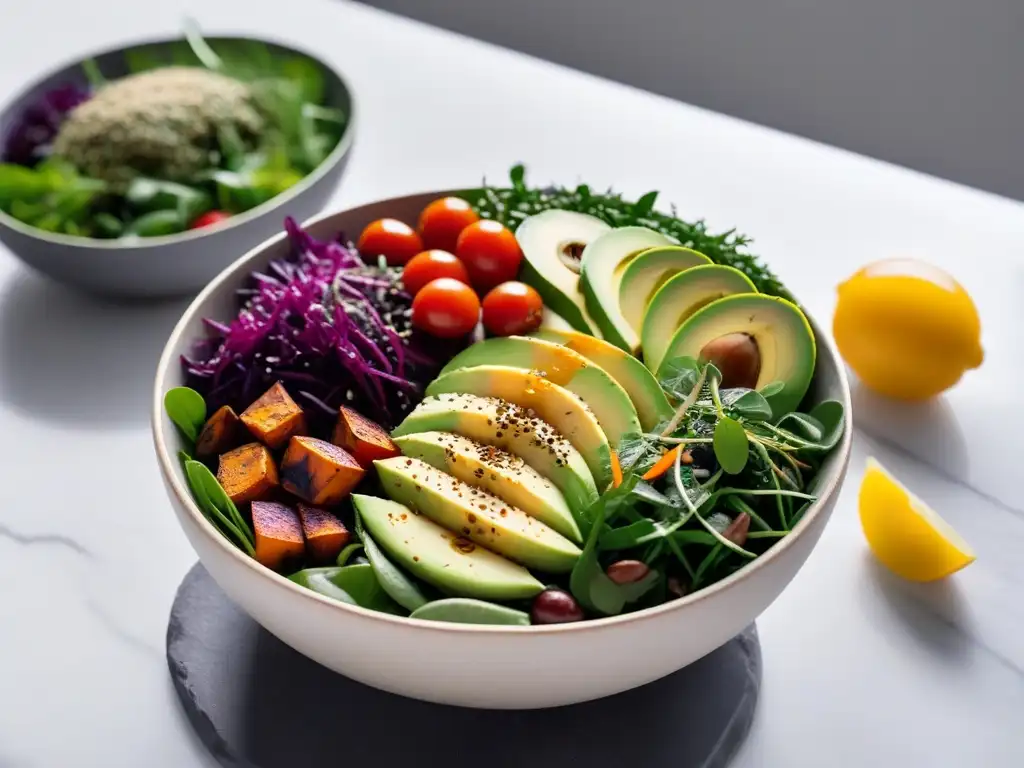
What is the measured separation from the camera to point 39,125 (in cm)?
211

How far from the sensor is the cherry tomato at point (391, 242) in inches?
59.7

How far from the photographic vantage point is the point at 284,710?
1.14 meters

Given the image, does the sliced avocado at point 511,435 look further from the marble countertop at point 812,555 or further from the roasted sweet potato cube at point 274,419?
the marble countertop at point 812,555

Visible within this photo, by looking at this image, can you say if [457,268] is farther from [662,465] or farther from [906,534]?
[906,534]

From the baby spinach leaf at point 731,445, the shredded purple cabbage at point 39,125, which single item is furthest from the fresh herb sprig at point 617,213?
the shredded purple cabbage at point 39,125

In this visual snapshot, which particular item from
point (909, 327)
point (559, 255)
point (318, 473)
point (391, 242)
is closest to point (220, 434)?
point (318, 473)

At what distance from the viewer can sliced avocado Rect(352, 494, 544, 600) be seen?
1030 millimetres

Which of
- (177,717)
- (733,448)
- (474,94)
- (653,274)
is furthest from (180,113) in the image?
(733,448)

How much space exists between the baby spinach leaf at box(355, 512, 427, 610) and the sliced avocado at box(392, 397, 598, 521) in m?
0.19

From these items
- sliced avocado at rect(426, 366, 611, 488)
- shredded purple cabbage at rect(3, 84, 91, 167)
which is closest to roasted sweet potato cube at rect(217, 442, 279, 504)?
sliced avocado at rect(426, 366, 611, 488)

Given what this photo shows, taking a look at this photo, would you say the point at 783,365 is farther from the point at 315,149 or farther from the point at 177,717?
the point at 315,149

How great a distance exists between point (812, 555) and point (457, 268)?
614 mm

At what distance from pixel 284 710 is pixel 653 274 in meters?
0.70

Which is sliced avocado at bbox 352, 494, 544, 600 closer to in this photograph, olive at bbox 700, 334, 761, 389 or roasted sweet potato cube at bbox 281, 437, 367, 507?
roasted sweet potato cube at bbox 281, 437, 367, 507
